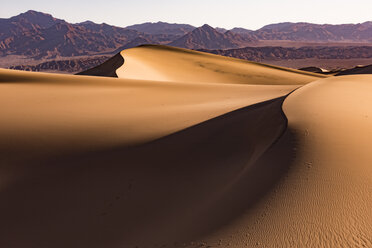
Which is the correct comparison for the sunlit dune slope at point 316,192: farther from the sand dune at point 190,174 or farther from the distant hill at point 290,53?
the distant hill at point 290,53

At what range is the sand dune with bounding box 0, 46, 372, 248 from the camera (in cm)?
295

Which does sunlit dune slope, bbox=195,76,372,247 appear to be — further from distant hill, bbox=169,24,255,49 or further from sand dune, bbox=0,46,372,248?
distant hill, bbox=169,24,255,49

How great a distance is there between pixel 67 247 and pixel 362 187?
3098mm

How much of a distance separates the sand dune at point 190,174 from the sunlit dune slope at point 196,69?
48.5ft

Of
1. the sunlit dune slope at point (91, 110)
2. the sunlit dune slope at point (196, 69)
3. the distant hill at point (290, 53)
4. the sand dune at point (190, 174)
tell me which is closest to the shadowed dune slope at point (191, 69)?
the sunlit dune slope at point (196, 69)

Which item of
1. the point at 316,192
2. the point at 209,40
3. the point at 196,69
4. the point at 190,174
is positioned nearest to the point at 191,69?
the point at 196,69

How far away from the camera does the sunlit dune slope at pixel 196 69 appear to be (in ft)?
80.3

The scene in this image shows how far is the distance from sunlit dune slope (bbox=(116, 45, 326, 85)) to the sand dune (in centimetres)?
1478

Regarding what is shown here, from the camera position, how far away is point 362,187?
3.09 metres

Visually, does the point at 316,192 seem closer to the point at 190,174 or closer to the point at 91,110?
the point at 190,174

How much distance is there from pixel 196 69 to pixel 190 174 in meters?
23.8

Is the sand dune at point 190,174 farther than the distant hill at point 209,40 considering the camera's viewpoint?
No

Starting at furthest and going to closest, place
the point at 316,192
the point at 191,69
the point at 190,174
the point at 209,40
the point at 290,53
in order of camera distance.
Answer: the point at 209,40, the point at 290,53, the point at 191,69, the point at 190,174, the point at 316,192

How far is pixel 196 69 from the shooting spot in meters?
27.7
